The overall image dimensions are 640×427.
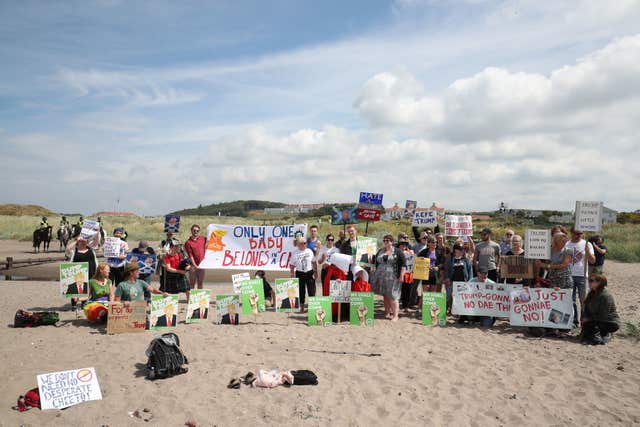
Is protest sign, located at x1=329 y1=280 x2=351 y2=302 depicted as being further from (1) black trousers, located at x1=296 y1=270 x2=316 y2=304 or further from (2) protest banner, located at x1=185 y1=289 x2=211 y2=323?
(2) protest banner, located at x1=185 y1=289 x2=211 y2=323

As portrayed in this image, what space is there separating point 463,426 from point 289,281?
17.3 ft

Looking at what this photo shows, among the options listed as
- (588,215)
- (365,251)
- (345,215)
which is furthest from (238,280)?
(588,215)

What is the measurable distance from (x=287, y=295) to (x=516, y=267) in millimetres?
4832

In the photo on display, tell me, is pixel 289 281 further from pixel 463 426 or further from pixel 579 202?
pixel 579 202

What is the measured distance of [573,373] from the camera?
6.56 m

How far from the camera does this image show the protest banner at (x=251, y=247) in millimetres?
11273

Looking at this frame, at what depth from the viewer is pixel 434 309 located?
9109 millimetres

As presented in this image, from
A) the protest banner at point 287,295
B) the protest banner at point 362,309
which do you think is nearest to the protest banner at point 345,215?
the protest banner at point 287,295

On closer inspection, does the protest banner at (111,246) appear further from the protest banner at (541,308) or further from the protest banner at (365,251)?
the protest banner at (541,308)

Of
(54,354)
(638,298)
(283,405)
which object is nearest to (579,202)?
(638,298)

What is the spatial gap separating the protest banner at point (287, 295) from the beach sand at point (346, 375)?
1.98ft

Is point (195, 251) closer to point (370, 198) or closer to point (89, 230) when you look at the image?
point (89, 230)

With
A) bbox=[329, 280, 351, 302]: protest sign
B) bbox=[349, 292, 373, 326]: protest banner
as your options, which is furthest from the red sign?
bbox=[349, 292, 373, 326]: protest banner

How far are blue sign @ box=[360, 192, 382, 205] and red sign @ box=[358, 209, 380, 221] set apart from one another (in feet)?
0.84
